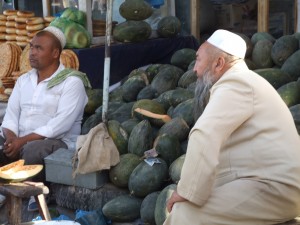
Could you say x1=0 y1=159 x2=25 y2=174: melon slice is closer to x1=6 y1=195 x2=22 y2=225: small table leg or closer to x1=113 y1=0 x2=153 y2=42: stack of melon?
x1=6 y1=195 x2=22 y2=225: small table leg

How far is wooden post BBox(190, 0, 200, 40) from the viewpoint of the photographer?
8.09 m

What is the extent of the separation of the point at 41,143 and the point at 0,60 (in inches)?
85.4

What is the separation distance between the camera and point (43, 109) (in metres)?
5.33

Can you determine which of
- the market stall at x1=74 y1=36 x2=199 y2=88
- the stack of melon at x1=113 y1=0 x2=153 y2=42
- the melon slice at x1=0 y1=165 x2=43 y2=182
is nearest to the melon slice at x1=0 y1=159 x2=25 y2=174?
the melon slice at x1=0 y1=165 x2=43 y2=182

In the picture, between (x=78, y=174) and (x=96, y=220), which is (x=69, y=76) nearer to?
(x=78, y=174)

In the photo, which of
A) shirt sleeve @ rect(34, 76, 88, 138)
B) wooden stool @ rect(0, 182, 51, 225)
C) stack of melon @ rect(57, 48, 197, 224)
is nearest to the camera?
wooden stool @ rect(0, 182, 51, 225)

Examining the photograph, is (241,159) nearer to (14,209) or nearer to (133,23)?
(14,209)

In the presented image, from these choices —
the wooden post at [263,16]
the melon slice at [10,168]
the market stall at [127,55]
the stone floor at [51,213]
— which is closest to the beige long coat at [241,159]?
the melon slice at [10,168]

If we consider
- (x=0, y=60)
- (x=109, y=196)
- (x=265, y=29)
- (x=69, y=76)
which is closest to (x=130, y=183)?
(x=109, y=196)

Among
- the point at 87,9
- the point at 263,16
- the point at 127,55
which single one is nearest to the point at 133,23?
the point at 127,55

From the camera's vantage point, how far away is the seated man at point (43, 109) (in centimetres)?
518

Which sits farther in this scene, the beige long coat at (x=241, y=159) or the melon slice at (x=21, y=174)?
the melon slice at (x=21, y=174)

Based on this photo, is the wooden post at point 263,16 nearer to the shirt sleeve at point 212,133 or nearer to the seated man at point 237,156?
the seated man at point 237,156

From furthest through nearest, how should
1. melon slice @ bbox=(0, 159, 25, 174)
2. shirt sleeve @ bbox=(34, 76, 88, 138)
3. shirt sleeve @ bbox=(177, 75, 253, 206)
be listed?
shirt sleeve @ bbox=(34, 76, 88, 138) < melon slice @ bbox=(0, 159, 25, 174) < shirt sleeve @ bbox=(177, 75, 253, 206)
